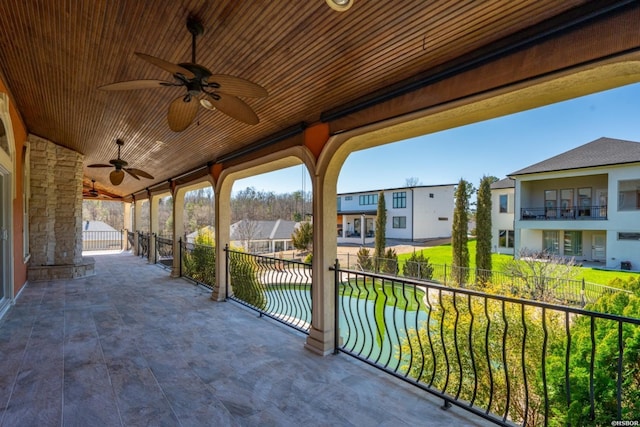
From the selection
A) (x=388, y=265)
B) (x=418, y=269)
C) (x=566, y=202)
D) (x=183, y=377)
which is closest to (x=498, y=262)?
(x=566, y=202)

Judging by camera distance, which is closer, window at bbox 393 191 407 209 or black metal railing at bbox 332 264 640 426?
black metal railing at bbox 332 264 640 426

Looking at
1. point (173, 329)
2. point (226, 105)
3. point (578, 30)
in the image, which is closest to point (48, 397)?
point (173, 329)

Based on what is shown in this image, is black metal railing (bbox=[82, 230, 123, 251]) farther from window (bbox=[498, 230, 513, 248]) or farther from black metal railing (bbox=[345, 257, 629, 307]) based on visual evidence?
window (bbox=[498, 230, 513, 248])

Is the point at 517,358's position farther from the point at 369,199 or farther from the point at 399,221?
the point at 369,199

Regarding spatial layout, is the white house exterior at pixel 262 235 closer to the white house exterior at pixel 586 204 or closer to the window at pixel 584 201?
the white house exterior at pixel 586 204

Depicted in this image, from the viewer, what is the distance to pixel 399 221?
20.0m

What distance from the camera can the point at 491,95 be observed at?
6.55ft

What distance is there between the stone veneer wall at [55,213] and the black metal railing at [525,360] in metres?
7.20

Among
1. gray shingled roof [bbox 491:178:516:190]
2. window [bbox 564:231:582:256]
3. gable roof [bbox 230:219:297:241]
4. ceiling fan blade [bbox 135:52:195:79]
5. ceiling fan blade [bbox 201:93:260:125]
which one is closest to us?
ceiling fan blade [bbox 135:52:195:79]

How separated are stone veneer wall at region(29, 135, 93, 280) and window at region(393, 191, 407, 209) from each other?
16818 millimetres

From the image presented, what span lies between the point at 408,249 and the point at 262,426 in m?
15.4

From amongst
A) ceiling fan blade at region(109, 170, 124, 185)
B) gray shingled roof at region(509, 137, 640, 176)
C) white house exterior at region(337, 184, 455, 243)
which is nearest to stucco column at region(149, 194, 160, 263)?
ceiling fan blade at region(109, 170, 124, 185)

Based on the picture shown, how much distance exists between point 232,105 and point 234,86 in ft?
1.01

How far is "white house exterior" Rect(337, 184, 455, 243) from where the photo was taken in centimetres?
1917
